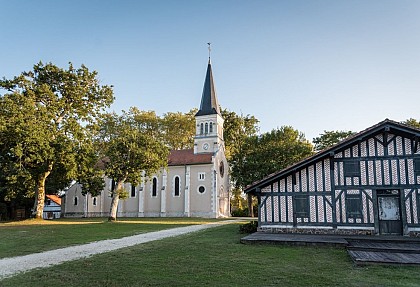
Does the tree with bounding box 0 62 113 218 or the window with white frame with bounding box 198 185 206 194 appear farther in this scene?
the window with white frame with bounding box 198 185 206 194

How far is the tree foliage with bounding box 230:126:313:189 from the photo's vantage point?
3581cm

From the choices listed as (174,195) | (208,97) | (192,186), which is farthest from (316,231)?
(208,97)

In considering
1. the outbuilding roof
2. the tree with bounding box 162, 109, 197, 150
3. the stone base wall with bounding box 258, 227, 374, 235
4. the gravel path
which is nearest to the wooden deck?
the stone base wall with bounding box 258, 227, 374, 235

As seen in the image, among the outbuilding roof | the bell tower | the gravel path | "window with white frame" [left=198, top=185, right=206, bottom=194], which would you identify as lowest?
the gravel path

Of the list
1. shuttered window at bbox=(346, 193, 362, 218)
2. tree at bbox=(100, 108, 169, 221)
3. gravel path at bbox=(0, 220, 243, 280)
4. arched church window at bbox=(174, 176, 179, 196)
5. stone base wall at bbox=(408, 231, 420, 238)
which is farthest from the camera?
arched church window at bbox=(174, 176, 179, 196)

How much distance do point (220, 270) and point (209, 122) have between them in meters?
33.8

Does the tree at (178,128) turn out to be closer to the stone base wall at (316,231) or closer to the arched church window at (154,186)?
the arched church window at (154,186)

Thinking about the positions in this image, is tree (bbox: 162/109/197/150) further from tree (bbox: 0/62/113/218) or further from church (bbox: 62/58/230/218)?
tree (bbox: 0/62/113/218)

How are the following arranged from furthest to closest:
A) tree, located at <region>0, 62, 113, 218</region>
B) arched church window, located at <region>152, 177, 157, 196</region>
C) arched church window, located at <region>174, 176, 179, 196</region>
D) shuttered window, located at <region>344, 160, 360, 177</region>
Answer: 1. arched church window, located at <region>152, 177, 157, 196</region>
2. arched church window, located at <region>174, 176, 179, 196</region>
3. tree, located at <region>0, 62, 113, 218</region>
4. shuttered window, located at <region>344, 160, 360, 177</region>

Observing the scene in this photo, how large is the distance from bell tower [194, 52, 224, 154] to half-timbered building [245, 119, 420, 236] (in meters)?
24.9

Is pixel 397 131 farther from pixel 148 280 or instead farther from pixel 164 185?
pixel 164 185

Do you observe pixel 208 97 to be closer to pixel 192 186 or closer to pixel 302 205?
pixel 192 186

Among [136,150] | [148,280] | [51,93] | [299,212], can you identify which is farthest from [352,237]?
[51,93]

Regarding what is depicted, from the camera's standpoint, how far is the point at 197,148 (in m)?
41.5
